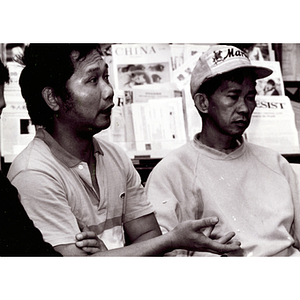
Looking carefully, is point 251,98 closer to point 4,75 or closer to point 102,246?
point 102,246

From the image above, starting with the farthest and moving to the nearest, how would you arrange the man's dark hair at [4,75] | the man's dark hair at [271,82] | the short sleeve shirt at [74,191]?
1. the man's dark hair at [271,82]
2. the man's dark hair at [4,75]
3. the short sleeve shirt at [74,191]

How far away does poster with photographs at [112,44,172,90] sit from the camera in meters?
1.74

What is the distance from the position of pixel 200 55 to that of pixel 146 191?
529 mm

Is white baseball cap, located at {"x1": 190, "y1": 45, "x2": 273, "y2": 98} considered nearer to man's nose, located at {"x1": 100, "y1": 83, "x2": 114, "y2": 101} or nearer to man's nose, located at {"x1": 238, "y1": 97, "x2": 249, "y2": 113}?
man's nose, located at {"x1": 238, "y1": 97, "x2": 249, "y2": 113}

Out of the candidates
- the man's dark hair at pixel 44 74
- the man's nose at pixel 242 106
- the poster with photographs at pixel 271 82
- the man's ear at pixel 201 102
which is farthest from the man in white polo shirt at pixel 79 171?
the poster with photographs at pixel 271 82

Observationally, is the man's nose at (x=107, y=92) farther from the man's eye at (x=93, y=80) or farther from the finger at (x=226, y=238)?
the finger at (x=226, y=238)

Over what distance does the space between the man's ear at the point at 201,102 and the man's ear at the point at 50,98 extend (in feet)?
1.63

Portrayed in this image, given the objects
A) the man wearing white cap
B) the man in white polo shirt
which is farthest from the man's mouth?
the man wearing white cap

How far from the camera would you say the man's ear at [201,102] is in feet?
5.65

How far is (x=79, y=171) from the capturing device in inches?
64.6
